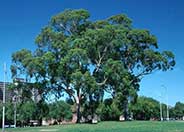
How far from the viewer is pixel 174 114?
571 ft

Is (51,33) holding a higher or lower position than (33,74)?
higher

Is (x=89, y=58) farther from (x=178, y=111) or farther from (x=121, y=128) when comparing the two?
(x=178, y=111)

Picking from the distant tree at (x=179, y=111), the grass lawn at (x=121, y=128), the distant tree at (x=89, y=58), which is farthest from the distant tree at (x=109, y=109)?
the distant tree at (x=179, y=111)

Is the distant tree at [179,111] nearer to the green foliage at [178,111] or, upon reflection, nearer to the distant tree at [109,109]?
the green foliage at [178,111]

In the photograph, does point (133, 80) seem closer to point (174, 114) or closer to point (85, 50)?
point (85, 50)

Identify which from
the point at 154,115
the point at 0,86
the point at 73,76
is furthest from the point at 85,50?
the point at 154,115

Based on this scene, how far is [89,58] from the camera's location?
5716 cm

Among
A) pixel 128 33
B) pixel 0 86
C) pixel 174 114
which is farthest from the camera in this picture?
pixel 174 114

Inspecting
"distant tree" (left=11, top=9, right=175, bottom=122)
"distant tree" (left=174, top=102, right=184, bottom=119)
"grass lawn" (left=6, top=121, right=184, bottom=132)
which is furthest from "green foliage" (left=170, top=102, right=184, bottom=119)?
"grass lawn" (left=6, top=121, right=184, bottom=132)

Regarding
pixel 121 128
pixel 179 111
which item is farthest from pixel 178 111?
pixel 121 128

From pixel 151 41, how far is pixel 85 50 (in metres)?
11.8

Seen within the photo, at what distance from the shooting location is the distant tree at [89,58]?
2138 inches

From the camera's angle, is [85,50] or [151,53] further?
[151,53]

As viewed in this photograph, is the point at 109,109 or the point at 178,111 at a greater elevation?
the point at 178,111
